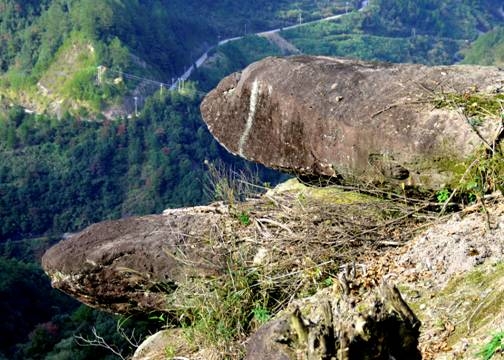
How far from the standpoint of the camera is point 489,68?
7.89 m

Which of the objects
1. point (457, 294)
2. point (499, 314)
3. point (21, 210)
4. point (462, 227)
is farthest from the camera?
point (21, 210)

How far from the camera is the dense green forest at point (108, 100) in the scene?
226ft

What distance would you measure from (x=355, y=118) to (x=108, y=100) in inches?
3335

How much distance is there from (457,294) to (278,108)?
4176 millimetres

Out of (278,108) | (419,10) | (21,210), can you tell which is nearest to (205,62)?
(21,210)

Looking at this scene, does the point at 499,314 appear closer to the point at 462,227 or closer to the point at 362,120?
the point at 462,227

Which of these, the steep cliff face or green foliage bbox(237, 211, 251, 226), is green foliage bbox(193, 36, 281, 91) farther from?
green foliage bbox(237, 211, 251, 226)

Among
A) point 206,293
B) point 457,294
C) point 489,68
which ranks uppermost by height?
point 489,68

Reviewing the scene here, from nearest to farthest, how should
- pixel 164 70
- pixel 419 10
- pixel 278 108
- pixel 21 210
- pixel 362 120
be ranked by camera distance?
pixel 362 120 < pixel 278 108 < pixel 21 210 < pixel 164 70 < pixel 419 10

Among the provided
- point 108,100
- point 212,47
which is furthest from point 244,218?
point 212,47

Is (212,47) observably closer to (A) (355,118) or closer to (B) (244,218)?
(A) (355,118)

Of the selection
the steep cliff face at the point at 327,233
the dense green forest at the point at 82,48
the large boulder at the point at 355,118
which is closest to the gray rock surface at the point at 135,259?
the steep cliff face at the point at 327,233

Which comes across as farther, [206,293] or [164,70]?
[164,70]

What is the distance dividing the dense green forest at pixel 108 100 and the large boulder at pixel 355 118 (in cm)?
2775
